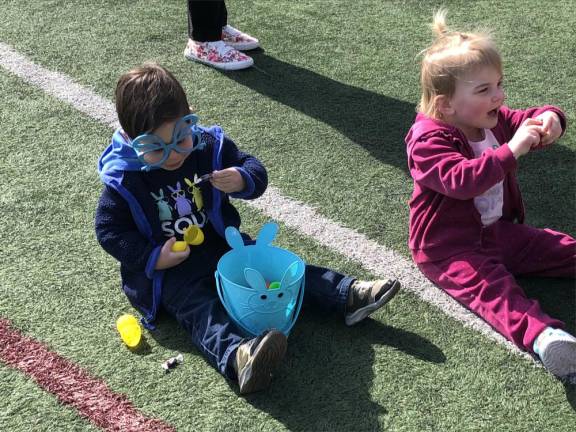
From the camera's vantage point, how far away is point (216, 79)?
4465 mm

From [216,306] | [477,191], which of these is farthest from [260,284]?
[477,191]

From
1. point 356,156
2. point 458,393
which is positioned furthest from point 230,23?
point 458,393

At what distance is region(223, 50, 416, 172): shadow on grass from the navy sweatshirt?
112 centimetres

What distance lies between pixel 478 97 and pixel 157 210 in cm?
118

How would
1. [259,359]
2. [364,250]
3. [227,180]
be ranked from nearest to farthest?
[259,359], [227,180], [364,250]

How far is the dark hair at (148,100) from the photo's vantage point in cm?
255

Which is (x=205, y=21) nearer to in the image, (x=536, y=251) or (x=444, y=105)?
(x=444, y=105)

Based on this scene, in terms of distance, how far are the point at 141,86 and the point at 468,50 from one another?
114cm

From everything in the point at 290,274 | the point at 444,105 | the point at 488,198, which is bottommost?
the point at 290,274

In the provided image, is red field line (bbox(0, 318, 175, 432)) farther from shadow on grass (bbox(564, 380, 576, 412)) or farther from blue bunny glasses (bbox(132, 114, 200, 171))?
shadow on grass (bbox(564, 380, 576, 412))

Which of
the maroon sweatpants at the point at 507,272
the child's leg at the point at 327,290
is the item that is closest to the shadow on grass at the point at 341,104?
the maroon sweatpants at the point at 507,272

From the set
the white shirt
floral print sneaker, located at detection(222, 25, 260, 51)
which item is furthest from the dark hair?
floral print sneaker, located at detection(222, 25, 260, 51)

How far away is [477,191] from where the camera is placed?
8.87ft

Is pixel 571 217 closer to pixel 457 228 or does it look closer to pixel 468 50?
pixel 457 228
